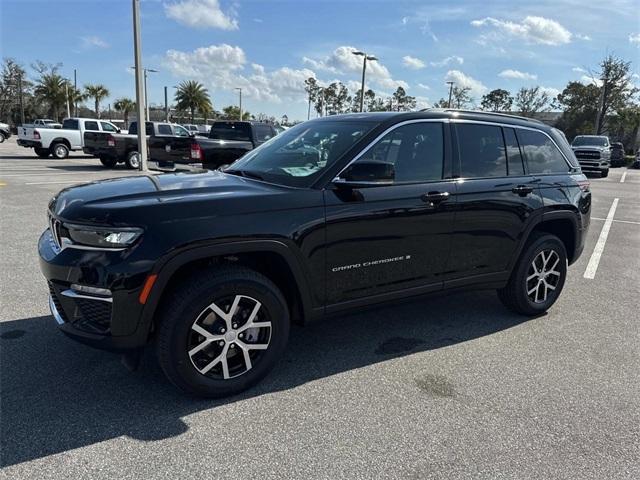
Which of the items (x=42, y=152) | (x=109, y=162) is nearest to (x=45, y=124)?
(x=42, y=152)

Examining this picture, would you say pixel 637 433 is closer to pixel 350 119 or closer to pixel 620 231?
pixel 350 119

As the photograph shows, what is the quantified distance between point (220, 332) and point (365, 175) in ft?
4.47

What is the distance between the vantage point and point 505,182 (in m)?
4.21

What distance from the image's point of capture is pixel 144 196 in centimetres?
298

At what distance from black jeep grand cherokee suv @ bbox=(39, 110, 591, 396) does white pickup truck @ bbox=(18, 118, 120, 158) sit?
2088 cm

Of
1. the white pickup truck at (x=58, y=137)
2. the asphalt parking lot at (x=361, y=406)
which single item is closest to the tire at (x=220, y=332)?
the asphalt parking lot at (x=361, y=406)

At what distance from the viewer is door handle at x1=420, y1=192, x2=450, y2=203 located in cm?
368

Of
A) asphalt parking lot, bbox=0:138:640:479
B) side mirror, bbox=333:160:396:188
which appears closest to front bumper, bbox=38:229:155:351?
asphalt parking lot, bbox=0:138:640:479

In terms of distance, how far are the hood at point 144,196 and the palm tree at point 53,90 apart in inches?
2612

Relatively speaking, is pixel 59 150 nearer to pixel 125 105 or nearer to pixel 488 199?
pixel 488 199

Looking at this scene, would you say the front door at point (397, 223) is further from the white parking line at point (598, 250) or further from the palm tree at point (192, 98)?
the palm tree at point (192, 98)

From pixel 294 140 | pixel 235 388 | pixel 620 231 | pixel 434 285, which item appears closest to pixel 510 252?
pixel 434 285

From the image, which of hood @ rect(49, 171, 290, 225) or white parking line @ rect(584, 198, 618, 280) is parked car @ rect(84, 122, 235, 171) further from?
white parking line @ rect(584, 198, 618, 280)

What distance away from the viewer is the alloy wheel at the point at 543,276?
15.0ft
